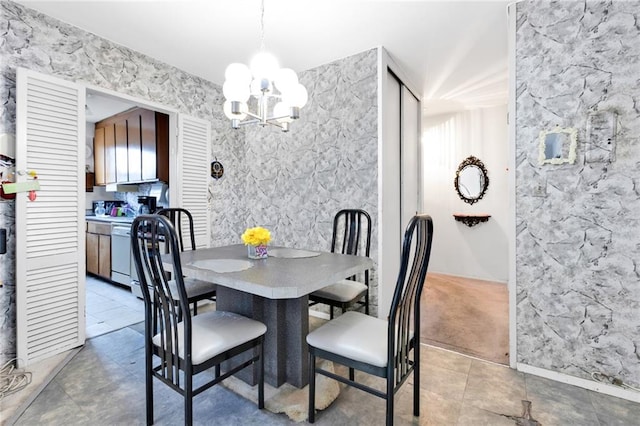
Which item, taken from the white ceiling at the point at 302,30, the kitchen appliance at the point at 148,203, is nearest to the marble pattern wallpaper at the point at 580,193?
the white ceiling at the point at 302,30

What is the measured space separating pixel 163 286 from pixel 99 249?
3713 millimetres

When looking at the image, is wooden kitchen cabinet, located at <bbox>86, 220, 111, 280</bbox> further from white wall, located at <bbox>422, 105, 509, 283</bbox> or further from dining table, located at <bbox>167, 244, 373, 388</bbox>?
white wall, located at <bbox>422, 105, 509, 283</bbox>

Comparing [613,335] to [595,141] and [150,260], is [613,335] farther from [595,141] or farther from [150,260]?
[150,260]

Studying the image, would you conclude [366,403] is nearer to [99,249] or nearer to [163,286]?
[163,286]

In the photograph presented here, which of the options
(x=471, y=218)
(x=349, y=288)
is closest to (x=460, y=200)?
(x=471, y=218)

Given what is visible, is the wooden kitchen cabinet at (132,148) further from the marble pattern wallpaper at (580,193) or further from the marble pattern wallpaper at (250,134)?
the marble pattern wallpaper at (580,193)

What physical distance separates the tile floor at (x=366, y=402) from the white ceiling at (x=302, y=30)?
255 centimetres

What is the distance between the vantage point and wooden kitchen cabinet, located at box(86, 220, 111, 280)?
4.14 m

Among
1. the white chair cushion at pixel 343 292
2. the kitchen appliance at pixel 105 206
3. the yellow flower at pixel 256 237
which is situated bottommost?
the white chair cushion at pixel 343 292

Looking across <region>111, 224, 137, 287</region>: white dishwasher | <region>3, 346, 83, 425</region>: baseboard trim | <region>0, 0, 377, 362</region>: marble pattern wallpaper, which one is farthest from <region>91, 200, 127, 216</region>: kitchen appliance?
Answer: <region>3, 346, 83, 425</region>: baseboard trim

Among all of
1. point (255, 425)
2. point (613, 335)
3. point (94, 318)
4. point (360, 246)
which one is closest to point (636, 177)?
point (613, 335)

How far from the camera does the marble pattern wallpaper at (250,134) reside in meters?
2.14

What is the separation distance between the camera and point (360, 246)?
2.92m

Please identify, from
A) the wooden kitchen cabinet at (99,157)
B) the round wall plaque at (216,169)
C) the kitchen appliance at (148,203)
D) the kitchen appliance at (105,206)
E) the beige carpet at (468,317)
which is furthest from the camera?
the kitchen appliance at (105,206)
